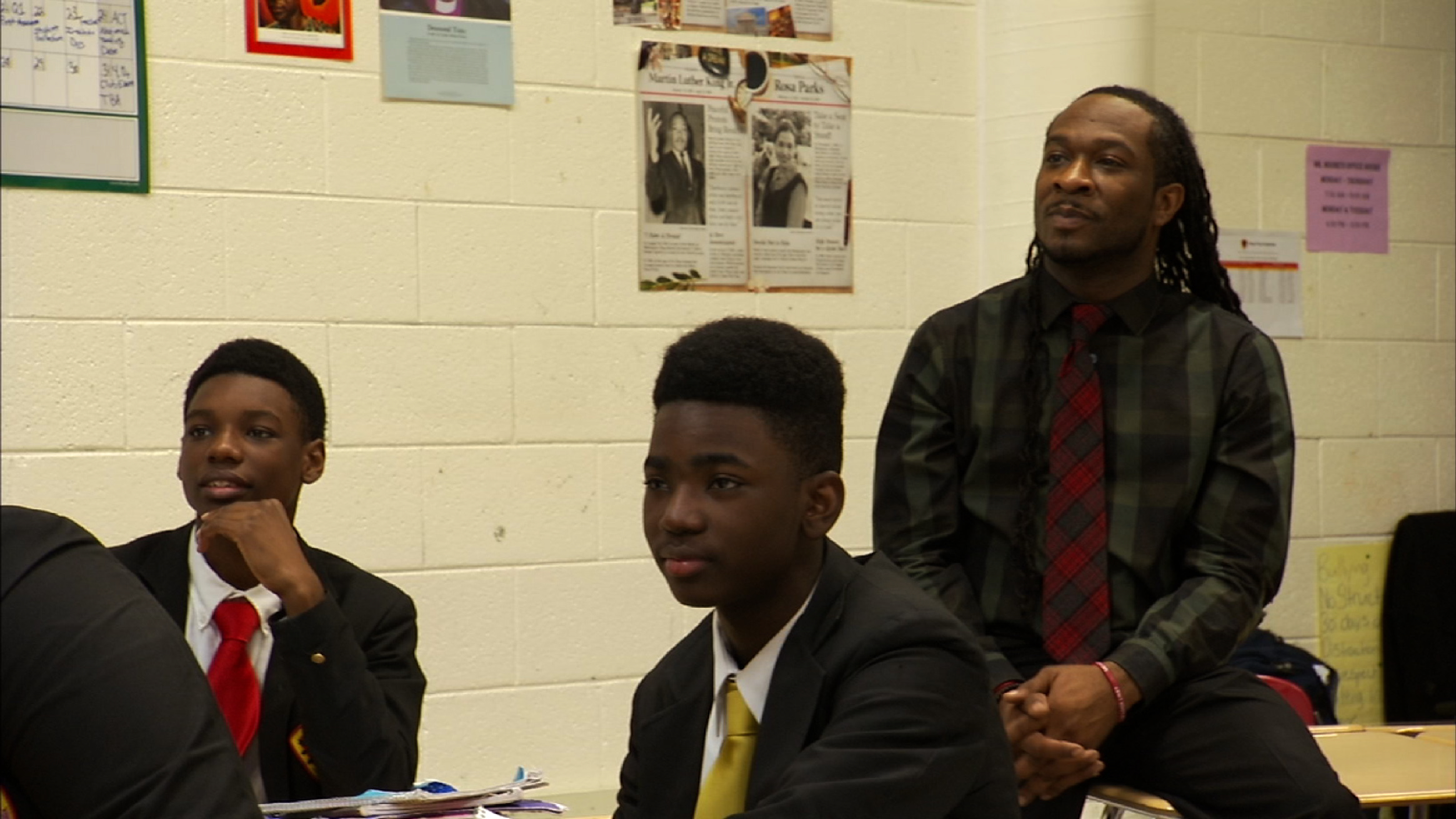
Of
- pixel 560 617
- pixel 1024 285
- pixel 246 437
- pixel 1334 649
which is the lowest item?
pixel 1334 649

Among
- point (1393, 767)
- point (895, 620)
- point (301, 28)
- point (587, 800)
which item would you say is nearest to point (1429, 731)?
point (1393, 767)

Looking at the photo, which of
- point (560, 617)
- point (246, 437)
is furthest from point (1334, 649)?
point (246, 437)

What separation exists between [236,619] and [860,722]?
36.9 inches

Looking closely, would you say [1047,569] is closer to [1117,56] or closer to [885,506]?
[885,506]

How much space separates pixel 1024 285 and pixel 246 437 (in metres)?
1.15

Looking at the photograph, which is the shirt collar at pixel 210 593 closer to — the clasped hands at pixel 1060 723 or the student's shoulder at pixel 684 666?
the student's shoulder at pixel 684 666

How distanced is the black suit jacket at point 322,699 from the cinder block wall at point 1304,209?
256 centimetres

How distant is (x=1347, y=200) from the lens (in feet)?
13.6

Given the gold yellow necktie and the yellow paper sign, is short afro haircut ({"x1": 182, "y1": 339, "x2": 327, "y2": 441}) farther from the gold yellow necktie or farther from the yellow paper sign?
the yellow paper sign

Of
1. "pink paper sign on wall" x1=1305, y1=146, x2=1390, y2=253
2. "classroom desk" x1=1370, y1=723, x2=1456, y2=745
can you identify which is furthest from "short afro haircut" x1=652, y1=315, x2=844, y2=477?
"pink paper sign on wall" x1=1305, y1=146, x2=1390, y2=253

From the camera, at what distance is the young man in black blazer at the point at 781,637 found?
1.53 meters

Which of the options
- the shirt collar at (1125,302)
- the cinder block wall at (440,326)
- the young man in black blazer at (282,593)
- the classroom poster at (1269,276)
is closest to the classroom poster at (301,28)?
the cinder block wall at (440,326)

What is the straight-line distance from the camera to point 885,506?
95.3 inches

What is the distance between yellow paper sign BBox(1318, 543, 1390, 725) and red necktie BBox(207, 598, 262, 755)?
9.57ft
